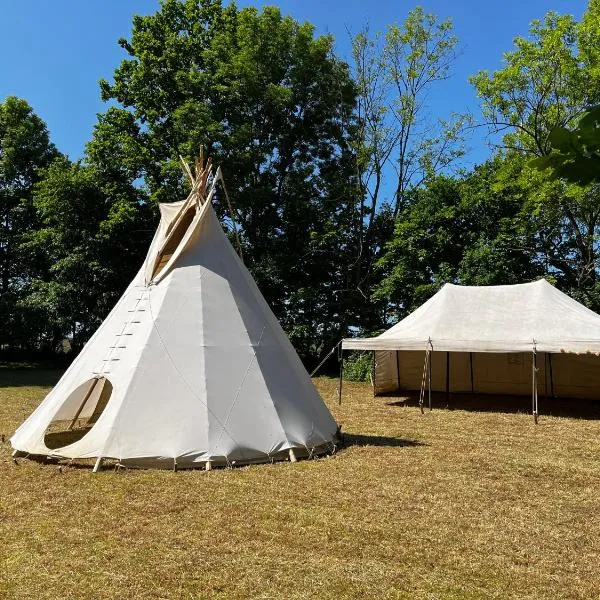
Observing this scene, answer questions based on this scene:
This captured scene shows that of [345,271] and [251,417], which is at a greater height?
[345,271]

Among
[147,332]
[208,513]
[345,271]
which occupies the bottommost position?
[208,513]

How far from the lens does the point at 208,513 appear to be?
5.06m

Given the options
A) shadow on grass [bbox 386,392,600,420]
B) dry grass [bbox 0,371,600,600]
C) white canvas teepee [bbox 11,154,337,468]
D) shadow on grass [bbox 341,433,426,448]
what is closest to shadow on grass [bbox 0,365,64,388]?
white canvas teepee [bbox 11,154,337,468]

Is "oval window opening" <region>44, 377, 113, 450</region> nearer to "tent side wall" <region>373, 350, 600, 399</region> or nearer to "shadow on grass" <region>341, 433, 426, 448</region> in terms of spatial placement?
"shadow on grass" <region>341, 433, 426, 448</region>

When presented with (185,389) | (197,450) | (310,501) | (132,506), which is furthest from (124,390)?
(310,501)

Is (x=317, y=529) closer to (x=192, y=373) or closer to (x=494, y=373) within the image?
(x=192, y=373)

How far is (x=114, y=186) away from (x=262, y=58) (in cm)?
739

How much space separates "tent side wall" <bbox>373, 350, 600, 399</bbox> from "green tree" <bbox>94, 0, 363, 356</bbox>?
589cm

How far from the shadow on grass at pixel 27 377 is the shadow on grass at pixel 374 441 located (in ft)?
36.0

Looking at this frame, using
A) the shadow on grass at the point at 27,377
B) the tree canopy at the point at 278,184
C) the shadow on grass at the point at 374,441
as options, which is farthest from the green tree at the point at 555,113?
the shadow on grass at the point at 27,377

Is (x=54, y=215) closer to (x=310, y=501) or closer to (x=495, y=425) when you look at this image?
(x=495, y=425)

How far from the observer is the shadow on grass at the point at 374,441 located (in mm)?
8227

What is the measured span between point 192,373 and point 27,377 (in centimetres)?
1420

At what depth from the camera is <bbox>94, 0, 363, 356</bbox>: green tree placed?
→ 21.2 metres
